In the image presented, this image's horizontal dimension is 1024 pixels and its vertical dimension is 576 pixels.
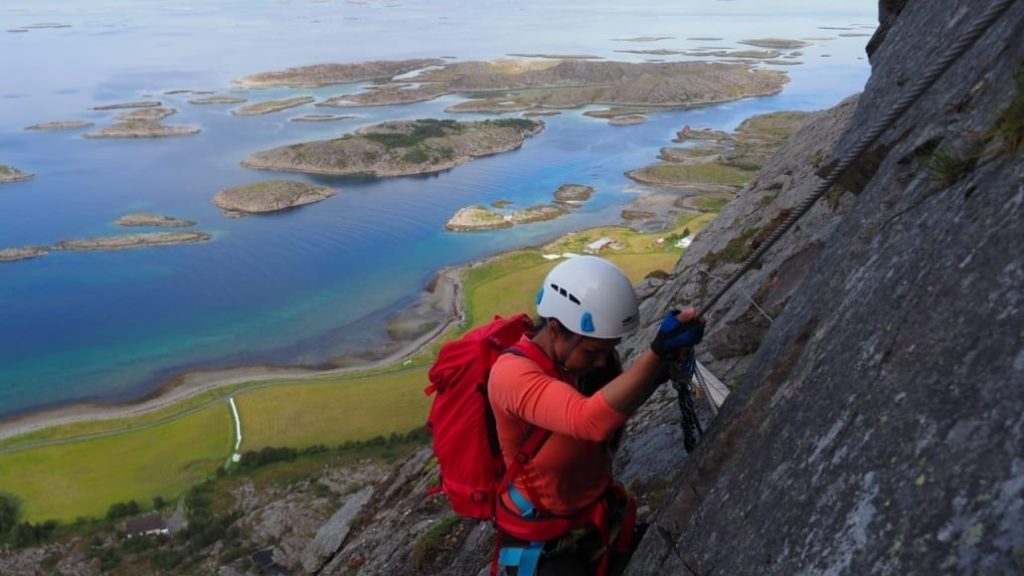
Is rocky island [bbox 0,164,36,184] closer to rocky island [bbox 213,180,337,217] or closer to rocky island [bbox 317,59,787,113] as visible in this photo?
rocky island [bbox 213,180,337,217]

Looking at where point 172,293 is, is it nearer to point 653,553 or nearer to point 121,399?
point 121,399

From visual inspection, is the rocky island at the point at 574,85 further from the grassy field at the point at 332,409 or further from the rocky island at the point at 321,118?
the grassy field at the point at 332,409

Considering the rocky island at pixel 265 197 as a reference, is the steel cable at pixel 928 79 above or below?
above

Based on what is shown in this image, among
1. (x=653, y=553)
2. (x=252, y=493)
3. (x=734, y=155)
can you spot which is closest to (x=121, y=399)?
(x=252, y=493)

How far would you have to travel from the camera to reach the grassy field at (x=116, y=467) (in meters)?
37.0

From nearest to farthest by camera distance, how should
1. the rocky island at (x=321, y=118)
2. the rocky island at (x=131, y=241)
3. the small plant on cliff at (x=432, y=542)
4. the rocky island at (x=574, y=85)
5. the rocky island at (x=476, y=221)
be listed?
the small plant on cliff at (x=432, y=542) < the rocky island at (x=131, y=241) < the rocky island at (x=476, y=221) < the rocky island at (x=321, y=118) < the rocky island at (x=574, y=85)

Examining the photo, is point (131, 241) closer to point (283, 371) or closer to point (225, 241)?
point (225, 241)

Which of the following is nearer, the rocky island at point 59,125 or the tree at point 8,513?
the tree at point 8,513

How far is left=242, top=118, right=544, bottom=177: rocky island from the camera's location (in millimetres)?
104312

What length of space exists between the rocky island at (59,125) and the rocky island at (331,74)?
4480 centimetres

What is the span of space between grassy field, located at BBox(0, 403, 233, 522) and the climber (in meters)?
37.1

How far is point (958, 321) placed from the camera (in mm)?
3121

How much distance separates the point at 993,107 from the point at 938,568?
2.72 m

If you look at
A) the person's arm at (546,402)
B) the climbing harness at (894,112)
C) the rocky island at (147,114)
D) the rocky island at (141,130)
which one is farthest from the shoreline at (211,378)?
the rocky island at (147,114)
